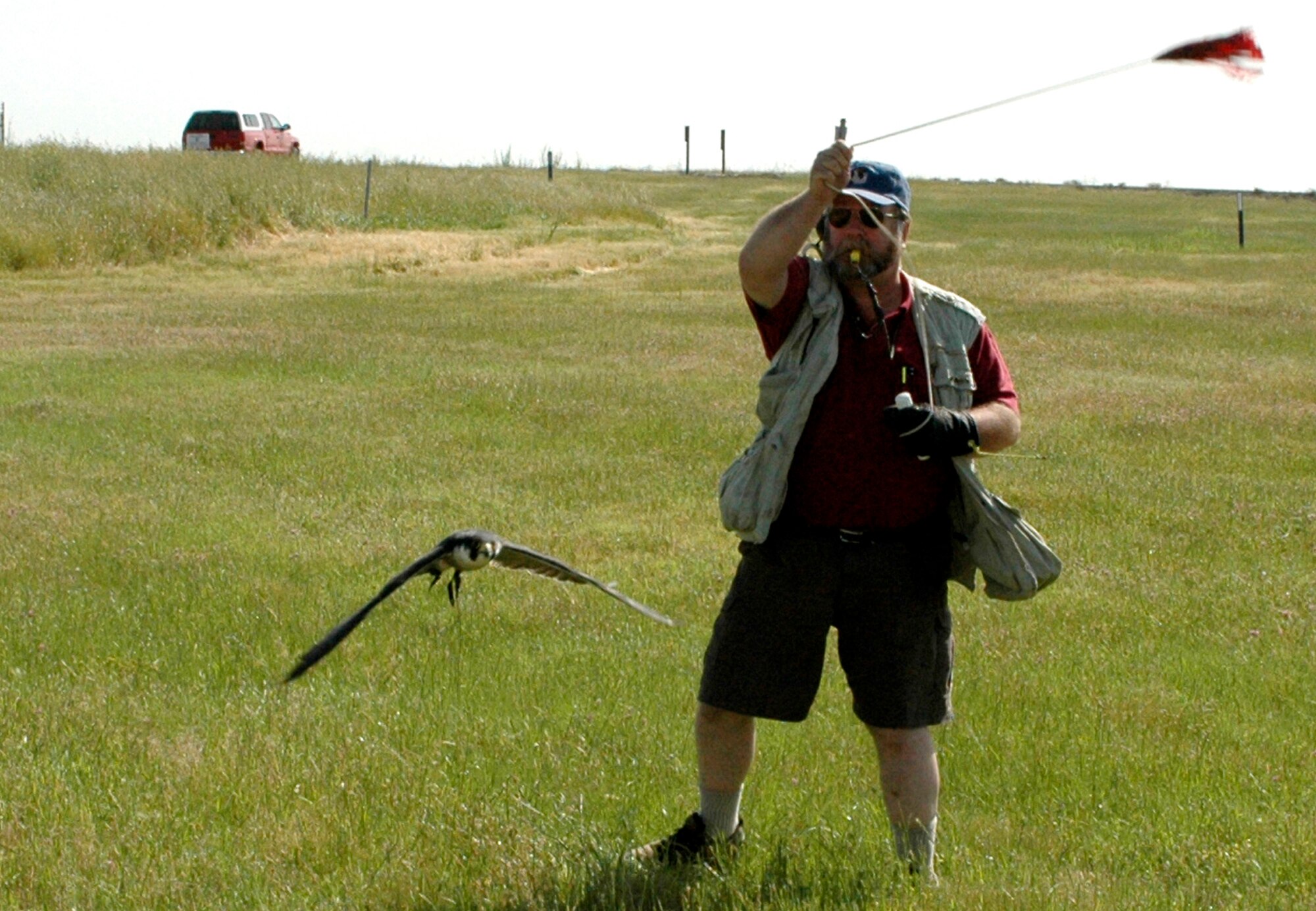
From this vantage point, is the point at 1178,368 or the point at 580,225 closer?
the point at 1178,368

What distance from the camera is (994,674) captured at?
5.97m

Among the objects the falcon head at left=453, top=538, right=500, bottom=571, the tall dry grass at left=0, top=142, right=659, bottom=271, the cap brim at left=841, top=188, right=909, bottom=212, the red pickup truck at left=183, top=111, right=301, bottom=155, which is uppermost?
the red pickup truck at left=183, top=111, right=301, bottom=155

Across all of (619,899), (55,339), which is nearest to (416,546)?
(619,899)

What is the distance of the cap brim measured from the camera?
385 centimetres

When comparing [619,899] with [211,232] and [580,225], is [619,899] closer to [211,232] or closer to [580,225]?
[211,232]

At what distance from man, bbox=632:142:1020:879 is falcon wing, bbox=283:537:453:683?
2.44ft

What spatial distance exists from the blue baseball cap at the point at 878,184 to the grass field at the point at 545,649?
1.63m

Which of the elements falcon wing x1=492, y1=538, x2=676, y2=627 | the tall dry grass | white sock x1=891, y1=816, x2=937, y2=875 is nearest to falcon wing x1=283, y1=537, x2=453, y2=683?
falcon wing x1=492, y1=538, x2=676, y2=627

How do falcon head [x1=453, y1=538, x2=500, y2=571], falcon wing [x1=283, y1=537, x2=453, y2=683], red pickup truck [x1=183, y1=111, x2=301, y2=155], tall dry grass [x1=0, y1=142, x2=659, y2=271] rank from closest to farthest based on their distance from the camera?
falcon wing [x1=283, y1=537, x2=453, y2=683]
falcon head [x1=453, y1=538, x2=500, y2=571]
tall dry grass [x1=0, y1=142, x2=659, y2=271]
red pickup truck [x1=183, y1=111, x2=301, y2=155]

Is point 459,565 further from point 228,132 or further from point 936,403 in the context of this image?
point 228,132

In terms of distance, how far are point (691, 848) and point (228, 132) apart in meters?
45.5

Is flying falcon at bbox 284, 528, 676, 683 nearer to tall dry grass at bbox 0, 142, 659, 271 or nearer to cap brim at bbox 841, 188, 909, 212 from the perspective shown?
cap brim at bbox 841, 188, 909, 212

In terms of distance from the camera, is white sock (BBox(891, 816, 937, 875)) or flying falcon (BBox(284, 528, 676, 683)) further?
white sock (BBox(891, 816, 937, 875))

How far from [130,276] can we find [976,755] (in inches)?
820
